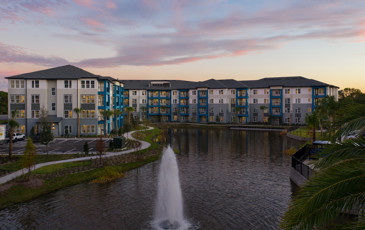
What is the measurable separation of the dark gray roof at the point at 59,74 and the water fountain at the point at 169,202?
134 ft

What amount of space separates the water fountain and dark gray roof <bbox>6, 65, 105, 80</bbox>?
134ft

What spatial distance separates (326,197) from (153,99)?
373 feet

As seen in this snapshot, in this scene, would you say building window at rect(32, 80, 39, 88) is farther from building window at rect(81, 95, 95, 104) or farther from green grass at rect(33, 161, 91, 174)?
green grass at rect(33, 161, 91, 174)

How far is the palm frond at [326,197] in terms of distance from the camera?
5.46 m

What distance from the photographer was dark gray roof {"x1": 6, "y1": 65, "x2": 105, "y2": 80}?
59.5 meters

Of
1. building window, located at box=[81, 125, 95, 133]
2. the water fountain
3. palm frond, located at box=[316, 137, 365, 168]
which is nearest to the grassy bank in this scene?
the water fountain

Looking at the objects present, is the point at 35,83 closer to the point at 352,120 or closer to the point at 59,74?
the point at 59,74

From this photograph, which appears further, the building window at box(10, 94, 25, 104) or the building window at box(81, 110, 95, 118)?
A: the building window at box(81, 110, 95, 118)

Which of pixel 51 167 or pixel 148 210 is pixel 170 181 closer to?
pixel 148 210

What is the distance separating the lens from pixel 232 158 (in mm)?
40469

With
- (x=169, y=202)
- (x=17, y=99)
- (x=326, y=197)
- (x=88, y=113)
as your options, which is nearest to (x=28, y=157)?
(x=169, y=202)

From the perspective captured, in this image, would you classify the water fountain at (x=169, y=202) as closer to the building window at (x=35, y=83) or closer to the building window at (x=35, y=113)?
the building window at (x=35, y=113)

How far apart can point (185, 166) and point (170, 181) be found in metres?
11.1

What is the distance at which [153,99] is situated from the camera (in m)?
118
